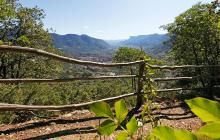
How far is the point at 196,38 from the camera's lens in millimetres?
18219

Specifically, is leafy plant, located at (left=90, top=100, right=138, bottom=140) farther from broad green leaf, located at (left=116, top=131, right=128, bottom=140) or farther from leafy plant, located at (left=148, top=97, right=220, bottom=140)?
leafy plant, located at (left=148, top=97, right=220, bottom=140)

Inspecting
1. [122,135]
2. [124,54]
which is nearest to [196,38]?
[122,135]

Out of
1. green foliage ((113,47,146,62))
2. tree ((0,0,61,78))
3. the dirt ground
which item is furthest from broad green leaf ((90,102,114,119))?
green foliage ((113,47,146,62))

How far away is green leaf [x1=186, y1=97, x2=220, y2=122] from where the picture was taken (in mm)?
325

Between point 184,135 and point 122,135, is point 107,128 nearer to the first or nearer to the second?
point 122,135

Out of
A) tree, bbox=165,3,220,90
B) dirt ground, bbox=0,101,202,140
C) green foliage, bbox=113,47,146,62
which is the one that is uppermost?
tree, bbox=165,3,220,90

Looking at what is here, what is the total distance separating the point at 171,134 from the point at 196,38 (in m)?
18.5

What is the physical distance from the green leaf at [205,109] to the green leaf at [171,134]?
0.9 inches

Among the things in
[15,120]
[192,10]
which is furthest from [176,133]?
[192,10]

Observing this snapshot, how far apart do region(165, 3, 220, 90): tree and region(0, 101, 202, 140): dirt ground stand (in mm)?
9640

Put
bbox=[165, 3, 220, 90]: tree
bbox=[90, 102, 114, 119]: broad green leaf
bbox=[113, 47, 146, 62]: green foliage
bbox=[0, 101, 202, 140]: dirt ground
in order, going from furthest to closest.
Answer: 1. bbox=[113, 47, 146, 62]: green foliage
2. bbox=[165, 3, 220, 90]: tree
3. bbox=[0, 101, 202, 140]: dirt ground
4. bbox=[90, 102, 114, 119]: broad green leaf

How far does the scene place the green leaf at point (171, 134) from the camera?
1.10ft

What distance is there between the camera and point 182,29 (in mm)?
19438

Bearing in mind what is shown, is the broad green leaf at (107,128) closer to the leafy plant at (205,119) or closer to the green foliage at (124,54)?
the leafy plant at (205,119)
